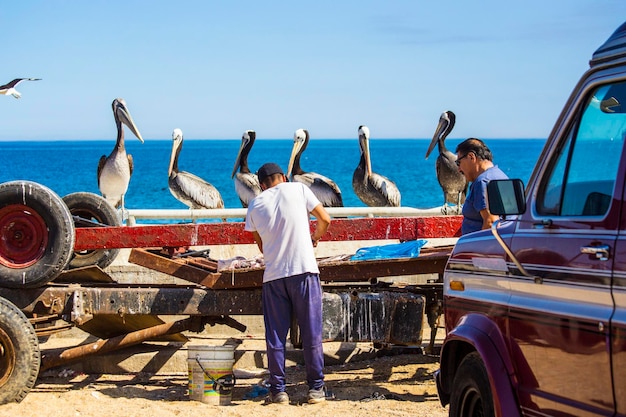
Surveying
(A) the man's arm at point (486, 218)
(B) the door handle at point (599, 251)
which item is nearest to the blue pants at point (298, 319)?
(A) the man's arm at point (486, 218)

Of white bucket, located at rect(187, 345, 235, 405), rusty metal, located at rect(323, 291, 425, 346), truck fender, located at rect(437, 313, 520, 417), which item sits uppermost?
truck fender, located at rect(437, 313, 520, 417)

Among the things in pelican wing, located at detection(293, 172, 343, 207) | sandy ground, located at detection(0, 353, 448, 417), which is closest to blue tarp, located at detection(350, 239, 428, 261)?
sandy ground, located at detection(0, 353, 448, 417)

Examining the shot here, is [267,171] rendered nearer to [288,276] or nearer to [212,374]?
[288,276]

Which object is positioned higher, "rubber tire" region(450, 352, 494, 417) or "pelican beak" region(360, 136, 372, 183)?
"pelican beak" region(360, 136, 372, 183)

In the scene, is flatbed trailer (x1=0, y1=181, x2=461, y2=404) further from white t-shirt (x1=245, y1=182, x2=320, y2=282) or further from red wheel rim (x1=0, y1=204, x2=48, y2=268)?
white t-shirt (x1=245, y1=182, x2=320, y2=282)

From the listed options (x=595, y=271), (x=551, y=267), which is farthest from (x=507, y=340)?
(x=595, y=271)

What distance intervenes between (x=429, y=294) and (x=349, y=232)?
0.86 m

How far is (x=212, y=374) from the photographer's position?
27.1 ft

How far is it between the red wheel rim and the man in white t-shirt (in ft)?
5.82

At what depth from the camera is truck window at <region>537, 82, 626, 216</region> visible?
4.42m

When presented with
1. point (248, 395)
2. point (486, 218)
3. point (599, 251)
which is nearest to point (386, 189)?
point (248, 395)

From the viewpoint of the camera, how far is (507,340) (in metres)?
4.90

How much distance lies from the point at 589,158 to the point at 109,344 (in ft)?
17.7

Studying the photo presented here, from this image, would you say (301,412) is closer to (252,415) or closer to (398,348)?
(252,415)
